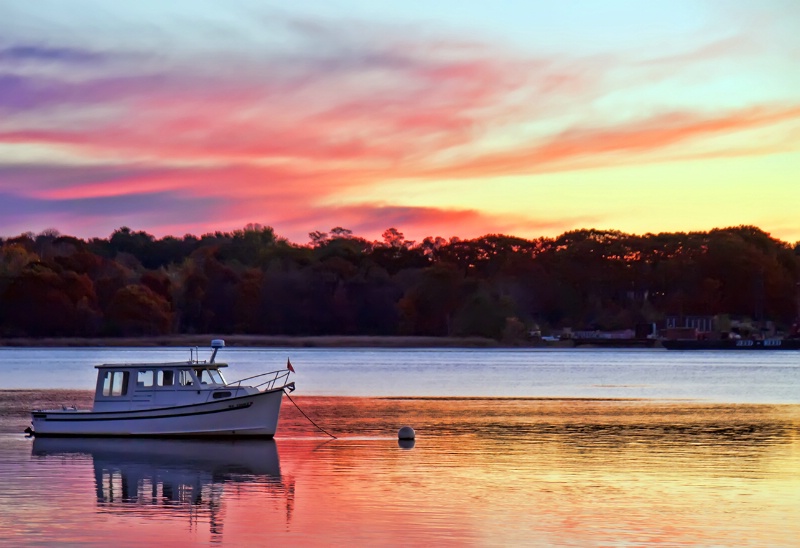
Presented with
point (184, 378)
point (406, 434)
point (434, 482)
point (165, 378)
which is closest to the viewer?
point (434, 482)

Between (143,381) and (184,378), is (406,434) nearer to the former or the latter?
(184,378)

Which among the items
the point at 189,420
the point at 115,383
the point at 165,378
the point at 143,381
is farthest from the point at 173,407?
the point at 115,383

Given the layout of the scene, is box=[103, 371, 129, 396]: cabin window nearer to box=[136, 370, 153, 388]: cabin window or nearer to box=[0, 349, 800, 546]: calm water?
box=[136, 370, 153, 388]: cabin window

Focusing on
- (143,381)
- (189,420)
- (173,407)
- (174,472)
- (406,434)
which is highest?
(143,381)

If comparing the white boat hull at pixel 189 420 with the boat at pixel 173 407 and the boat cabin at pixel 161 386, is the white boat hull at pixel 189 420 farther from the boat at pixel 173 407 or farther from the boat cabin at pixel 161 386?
the boat cabin at pixel 161 386

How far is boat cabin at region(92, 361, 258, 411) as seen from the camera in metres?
43.3

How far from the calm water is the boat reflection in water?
0.21ft

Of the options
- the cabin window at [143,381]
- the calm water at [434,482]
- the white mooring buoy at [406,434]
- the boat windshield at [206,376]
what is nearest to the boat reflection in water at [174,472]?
the calm water at [434,482]

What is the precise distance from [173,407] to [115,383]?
2408mm

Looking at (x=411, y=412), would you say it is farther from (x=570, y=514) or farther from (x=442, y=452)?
(x=570, y=514)

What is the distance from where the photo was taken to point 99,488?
103ft

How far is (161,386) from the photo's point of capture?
43656 millimetres

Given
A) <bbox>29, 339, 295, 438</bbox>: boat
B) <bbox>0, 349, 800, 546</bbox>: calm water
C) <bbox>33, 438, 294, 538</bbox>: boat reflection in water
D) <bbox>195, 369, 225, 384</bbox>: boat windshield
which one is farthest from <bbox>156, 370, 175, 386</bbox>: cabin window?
<bbox>0, 349, 800, 546</bbox>: calm water

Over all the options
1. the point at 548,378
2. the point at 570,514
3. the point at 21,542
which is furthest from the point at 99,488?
the point at 548,378
